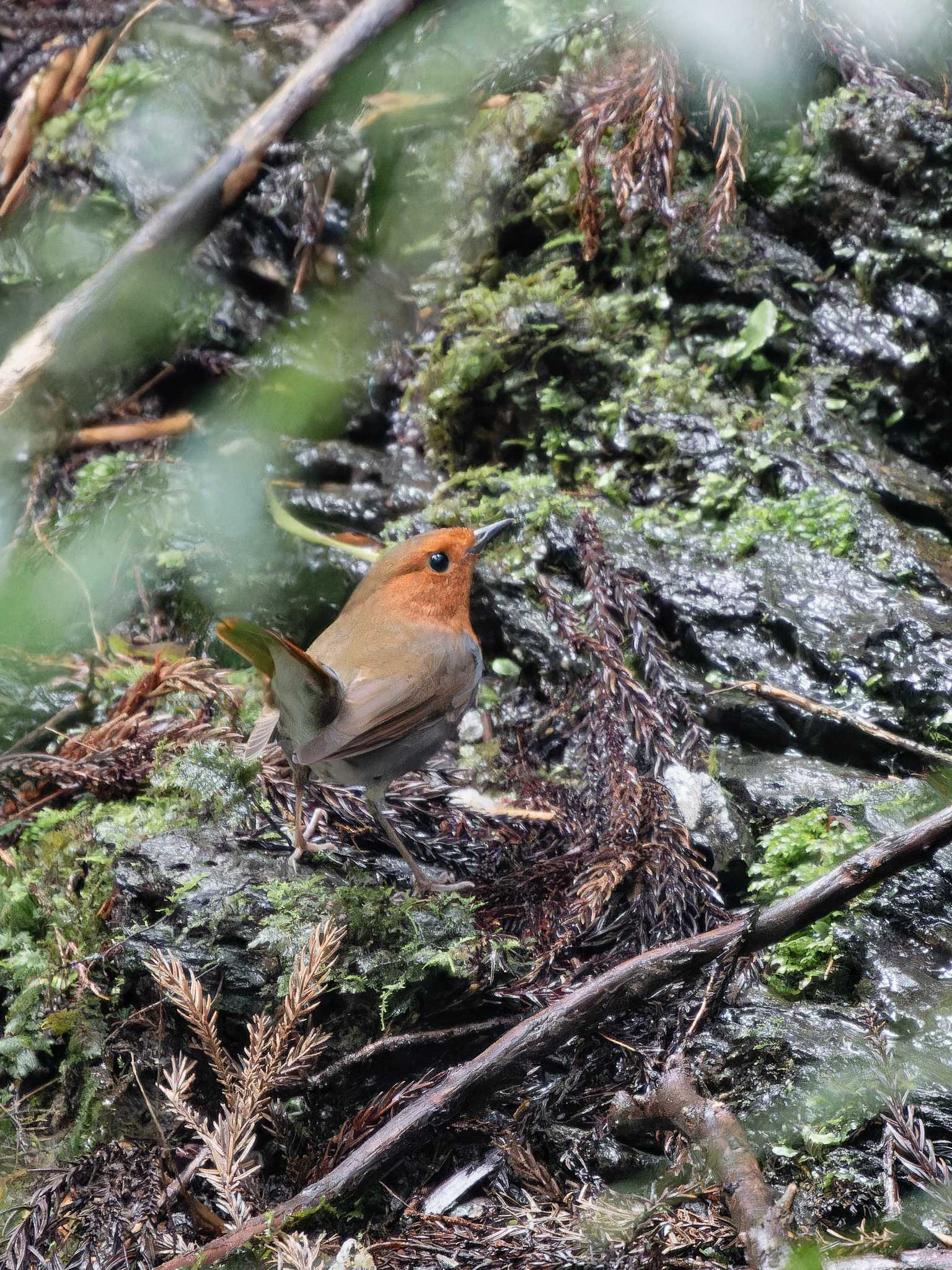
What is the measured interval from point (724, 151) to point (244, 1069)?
3789mm

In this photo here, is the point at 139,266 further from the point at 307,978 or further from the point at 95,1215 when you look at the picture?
the point at 95,1215

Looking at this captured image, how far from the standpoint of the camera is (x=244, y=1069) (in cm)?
213

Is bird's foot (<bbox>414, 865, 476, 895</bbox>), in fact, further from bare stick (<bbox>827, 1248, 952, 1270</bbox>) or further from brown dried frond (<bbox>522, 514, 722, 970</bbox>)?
bare stick (<bbox>827, 1248, 952, 1270</bbox>)

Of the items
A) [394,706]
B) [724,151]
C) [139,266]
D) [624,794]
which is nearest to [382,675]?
[394,706]

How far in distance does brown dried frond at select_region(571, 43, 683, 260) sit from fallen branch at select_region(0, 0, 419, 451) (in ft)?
3.93

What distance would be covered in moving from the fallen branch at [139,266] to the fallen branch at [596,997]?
3388 millimetres

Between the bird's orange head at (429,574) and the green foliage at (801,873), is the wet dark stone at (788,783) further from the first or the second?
the bird's orange head at (429,574)

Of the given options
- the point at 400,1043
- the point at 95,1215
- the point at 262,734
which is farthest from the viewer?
the point at 262,734

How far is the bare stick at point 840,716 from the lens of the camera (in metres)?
3.17

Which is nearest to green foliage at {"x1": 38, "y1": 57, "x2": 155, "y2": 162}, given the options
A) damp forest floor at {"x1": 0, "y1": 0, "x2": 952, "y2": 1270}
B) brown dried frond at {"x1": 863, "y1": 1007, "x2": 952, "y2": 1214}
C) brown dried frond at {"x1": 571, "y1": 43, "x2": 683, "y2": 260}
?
damp forest floor at {"x1": 0, "y1": 0, "x2": 952, "y2": 1270}

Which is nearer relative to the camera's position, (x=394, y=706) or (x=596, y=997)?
(x=596, y=997)

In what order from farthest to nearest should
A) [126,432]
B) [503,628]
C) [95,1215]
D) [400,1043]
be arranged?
[126,432] → [503,628] → [400,1043] → [95,1215]

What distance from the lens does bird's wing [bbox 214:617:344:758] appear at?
2732mm

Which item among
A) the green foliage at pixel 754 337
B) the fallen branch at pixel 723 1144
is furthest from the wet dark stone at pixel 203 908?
the green foliage at pixel 754 337
